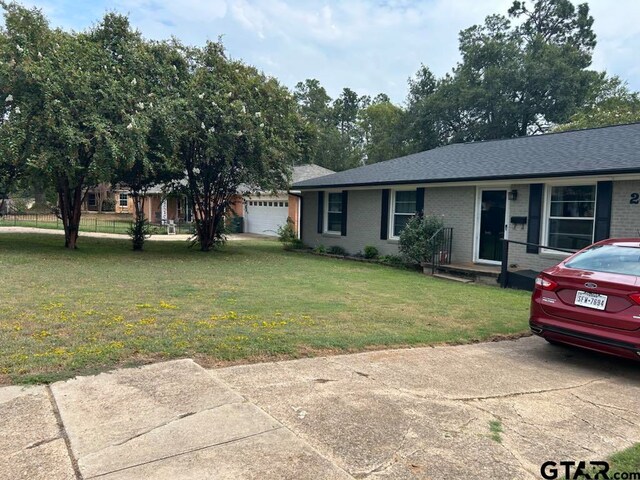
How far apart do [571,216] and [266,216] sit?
62.6 ft

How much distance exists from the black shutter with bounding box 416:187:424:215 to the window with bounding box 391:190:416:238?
314 millimetres

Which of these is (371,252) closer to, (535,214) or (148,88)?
(535,214)

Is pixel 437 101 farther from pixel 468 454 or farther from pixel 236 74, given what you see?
pixel 468 454

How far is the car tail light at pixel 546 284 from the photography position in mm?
5455

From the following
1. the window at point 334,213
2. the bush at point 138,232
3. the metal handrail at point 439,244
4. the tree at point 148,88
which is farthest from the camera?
the window at point 334,213

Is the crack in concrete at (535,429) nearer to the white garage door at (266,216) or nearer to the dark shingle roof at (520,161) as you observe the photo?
the dark shingle roof at (520,161)

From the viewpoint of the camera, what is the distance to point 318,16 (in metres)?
18.9

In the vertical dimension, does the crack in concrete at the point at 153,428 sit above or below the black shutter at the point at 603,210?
below

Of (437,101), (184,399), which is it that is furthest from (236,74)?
(437,101)

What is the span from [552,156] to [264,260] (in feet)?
28.2

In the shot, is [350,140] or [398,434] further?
[350,140]

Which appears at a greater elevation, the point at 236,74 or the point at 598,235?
the point at 236,74

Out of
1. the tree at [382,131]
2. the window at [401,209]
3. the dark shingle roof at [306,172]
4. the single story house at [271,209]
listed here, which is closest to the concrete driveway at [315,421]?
the window at [401,209]

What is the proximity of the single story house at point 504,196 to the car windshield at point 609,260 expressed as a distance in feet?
15.2
